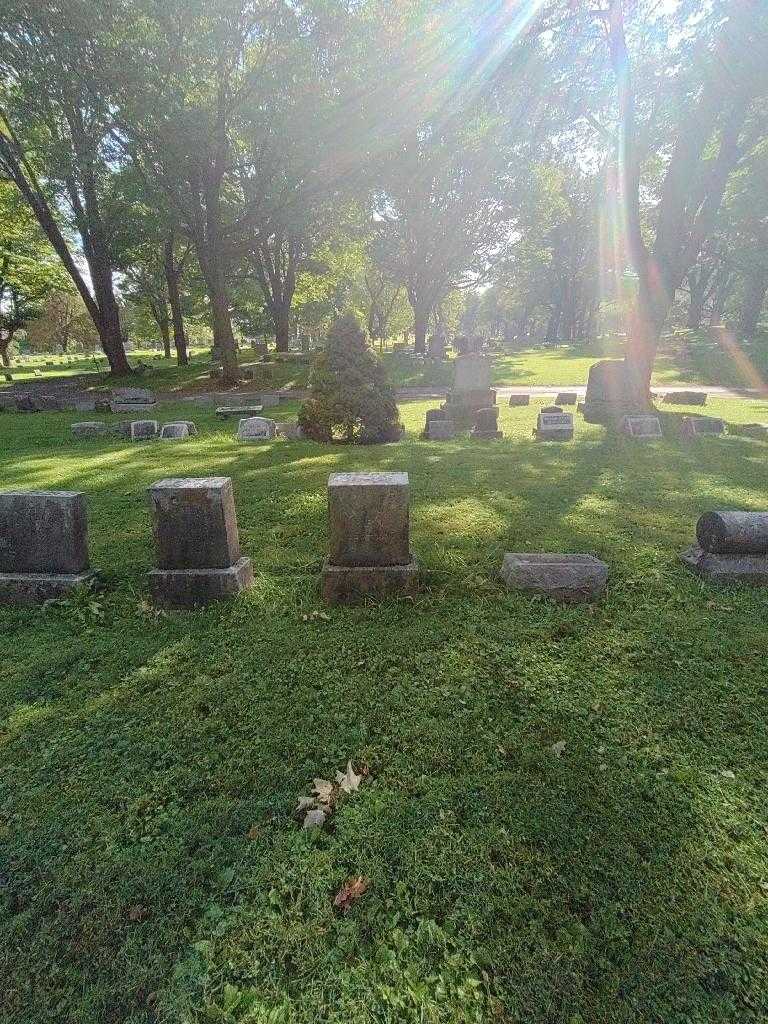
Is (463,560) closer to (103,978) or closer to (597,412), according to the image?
(103,978)

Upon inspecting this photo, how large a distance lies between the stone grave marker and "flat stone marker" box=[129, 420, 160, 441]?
11.4 metres

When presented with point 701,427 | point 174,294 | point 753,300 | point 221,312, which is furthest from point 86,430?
point 753,300

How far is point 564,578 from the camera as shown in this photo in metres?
4.29

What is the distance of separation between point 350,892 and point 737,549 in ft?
14.1

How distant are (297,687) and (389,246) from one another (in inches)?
1378

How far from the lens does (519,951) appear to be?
6.12ft

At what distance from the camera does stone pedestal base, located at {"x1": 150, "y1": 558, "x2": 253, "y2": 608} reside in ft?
14.1

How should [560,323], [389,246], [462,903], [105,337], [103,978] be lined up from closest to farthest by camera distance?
1. [103,978]
2. [462,903]
3. [105,337]
4. [389,246]
5. [560,323]

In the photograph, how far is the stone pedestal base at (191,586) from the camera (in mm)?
4297

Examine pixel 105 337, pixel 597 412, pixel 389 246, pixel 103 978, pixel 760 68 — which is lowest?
pixel 103 978

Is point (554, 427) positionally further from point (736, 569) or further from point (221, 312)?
point (221, 312)

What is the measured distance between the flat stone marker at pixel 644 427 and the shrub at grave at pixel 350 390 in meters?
5.41

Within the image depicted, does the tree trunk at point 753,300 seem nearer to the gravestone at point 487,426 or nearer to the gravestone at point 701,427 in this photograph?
the gravestone at point 701,427

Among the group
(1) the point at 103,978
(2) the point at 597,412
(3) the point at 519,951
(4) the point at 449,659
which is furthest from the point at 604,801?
(2) the point at 597,412
